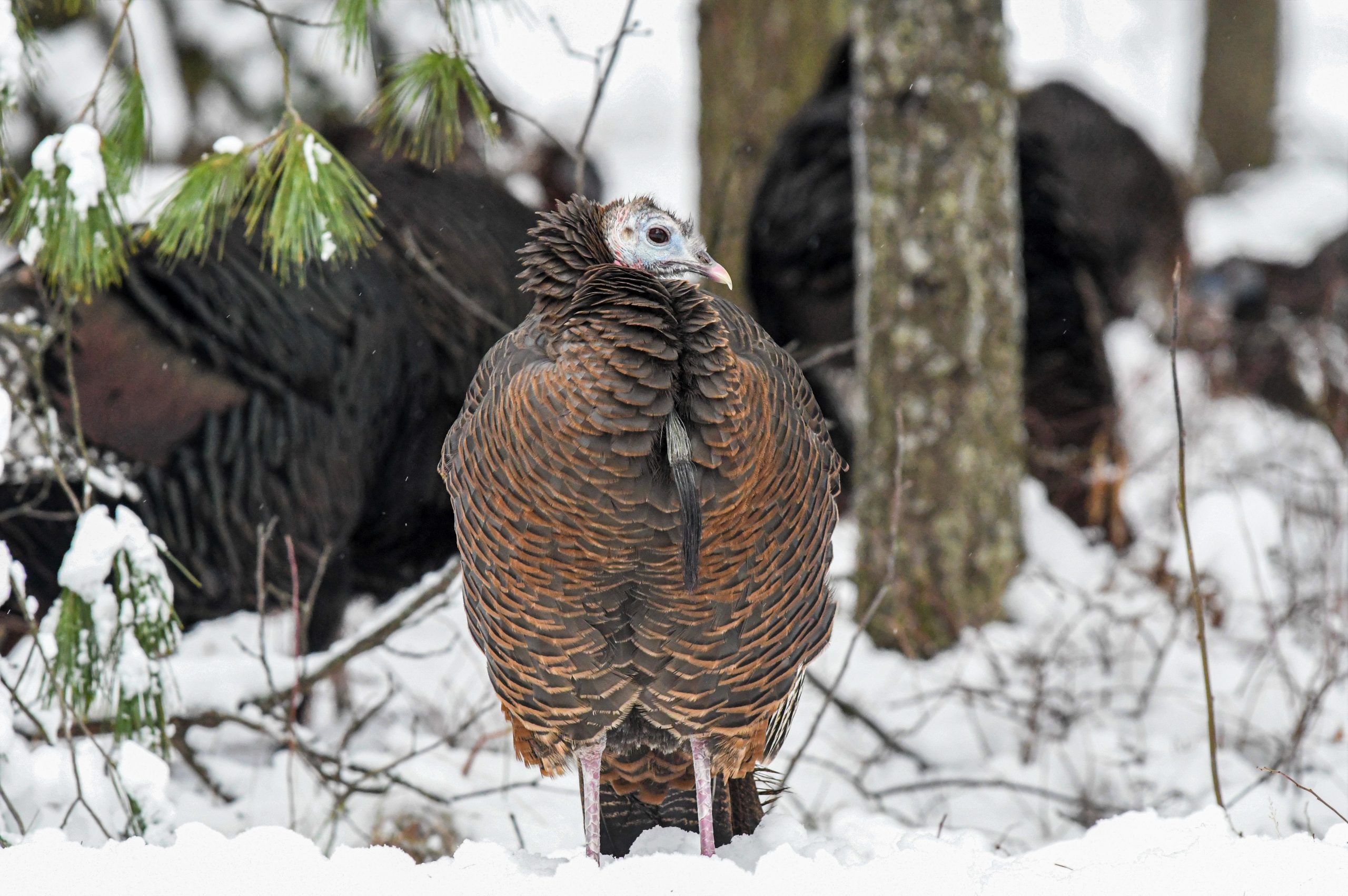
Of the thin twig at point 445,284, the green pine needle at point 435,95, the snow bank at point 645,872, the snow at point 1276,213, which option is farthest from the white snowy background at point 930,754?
the snow at point 1276,213

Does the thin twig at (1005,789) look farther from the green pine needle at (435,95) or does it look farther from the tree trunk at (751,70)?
the tree trunk at (751,70)

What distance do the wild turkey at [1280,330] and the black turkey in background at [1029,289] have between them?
0.86 metres

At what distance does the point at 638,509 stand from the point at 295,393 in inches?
70.0

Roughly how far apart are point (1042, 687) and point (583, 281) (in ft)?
7.05

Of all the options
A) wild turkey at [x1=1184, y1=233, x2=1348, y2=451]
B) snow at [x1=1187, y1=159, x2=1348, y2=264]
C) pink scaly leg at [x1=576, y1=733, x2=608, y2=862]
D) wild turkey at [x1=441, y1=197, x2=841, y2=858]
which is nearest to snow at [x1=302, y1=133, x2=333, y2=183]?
wild turkey at [x1=441, y1=197, x2=841, y2=858]

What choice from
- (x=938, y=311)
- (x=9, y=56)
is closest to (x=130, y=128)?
(x=9, y=56)

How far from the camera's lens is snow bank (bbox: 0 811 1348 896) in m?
1.99

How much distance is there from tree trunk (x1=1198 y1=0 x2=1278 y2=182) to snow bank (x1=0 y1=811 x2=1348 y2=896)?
11.4 metres

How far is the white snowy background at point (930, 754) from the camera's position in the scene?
6.82ft

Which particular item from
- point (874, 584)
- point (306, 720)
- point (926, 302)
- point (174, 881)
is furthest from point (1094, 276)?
point (174, 881)

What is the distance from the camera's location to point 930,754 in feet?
12.6

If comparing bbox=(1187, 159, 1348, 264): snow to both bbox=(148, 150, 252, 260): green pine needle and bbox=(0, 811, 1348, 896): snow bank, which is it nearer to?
bbox=(0, 811, 1348, 896): snow bank

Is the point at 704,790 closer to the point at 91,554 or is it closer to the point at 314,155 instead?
the point at 91,554

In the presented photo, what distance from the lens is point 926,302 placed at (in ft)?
13.4
